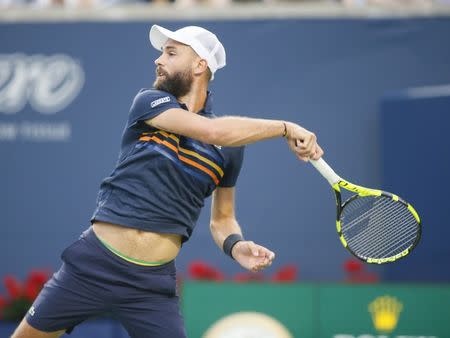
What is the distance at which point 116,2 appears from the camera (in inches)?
351

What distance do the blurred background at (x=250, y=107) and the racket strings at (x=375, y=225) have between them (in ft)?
8.88

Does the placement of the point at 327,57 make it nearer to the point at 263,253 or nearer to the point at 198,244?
the point at 198,244

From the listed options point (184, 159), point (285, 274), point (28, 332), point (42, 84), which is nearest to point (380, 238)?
point (184, 159)

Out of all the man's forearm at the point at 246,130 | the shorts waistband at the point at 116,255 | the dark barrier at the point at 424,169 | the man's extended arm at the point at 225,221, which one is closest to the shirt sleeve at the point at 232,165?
the man's extended arm at the point at 225,221

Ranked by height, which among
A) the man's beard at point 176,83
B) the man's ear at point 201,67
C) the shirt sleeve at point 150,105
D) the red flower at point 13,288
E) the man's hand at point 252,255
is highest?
the man's ear at point 201,67

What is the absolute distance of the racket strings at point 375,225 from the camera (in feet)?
16.7

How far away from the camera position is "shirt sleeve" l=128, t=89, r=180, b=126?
4.72m

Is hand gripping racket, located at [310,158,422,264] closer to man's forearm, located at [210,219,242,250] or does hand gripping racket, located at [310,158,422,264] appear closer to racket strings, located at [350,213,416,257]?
racket strings, located at [350,213,416,257]

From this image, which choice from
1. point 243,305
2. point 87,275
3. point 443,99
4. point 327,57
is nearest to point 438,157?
point 443,99

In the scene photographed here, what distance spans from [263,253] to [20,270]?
171 inches

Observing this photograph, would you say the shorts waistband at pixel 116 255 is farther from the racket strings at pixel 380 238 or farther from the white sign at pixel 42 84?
the white sign at pixel 42 84

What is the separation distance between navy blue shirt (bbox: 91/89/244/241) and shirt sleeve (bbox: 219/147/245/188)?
19 centimetres

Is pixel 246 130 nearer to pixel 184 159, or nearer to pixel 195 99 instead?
pixel 184 159

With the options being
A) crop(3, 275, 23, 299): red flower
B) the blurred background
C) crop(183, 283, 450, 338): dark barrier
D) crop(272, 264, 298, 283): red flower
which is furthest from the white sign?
crop(183, 283, 450, 338): dark barrier
